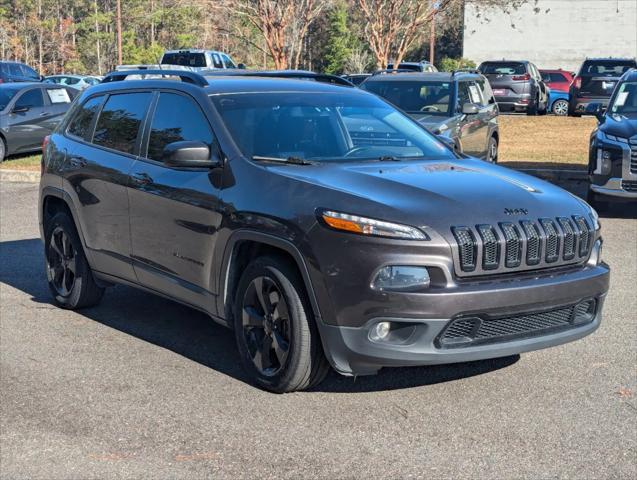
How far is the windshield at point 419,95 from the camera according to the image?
46.0ft

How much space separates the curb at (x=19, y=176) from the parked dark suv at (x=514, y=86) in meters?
16.2

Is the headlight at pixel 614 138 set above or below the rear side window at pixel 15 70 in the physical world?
above

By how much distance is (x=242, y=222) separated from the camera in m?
5.38

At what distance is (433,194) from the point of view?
5129mm

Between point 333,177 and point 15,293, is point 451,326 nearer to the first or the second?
point 333,177

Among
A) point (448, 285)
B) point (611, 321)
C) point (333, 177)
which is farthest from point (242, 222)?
point (611, 321)

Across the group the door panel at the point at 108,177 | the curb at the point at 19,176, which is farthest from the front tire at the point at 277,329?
the curb at the point at 19,176

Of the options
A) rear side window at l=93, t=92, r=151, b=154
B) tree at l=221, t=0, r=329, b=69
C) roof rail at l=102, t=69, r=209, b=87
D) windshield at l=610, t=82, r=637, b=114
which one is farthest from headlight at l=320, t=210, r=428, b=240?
tree at l=221, t=0, r=329, b=69

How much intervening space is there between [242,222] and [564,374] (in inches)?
82.7

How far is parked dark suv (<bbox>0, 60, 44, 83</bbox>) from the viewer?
3516 cm

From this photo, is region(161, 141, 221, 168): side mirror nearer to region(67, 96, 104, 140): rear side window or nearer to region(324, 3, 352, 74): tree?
region(67, 96, 104, 140): rear side window

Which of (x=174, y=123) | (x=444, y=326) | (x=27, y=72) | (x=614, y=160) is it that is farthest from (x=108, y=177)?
(x=27, y=72)

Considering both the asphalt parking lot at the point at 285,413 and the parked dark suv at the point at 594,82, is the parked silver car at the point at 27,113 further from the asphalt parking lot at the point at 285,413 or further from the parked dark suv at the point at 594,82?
the parked dark suv at the point at 594,82

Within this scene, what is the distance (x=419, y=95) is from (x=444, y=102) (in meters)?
0.39
